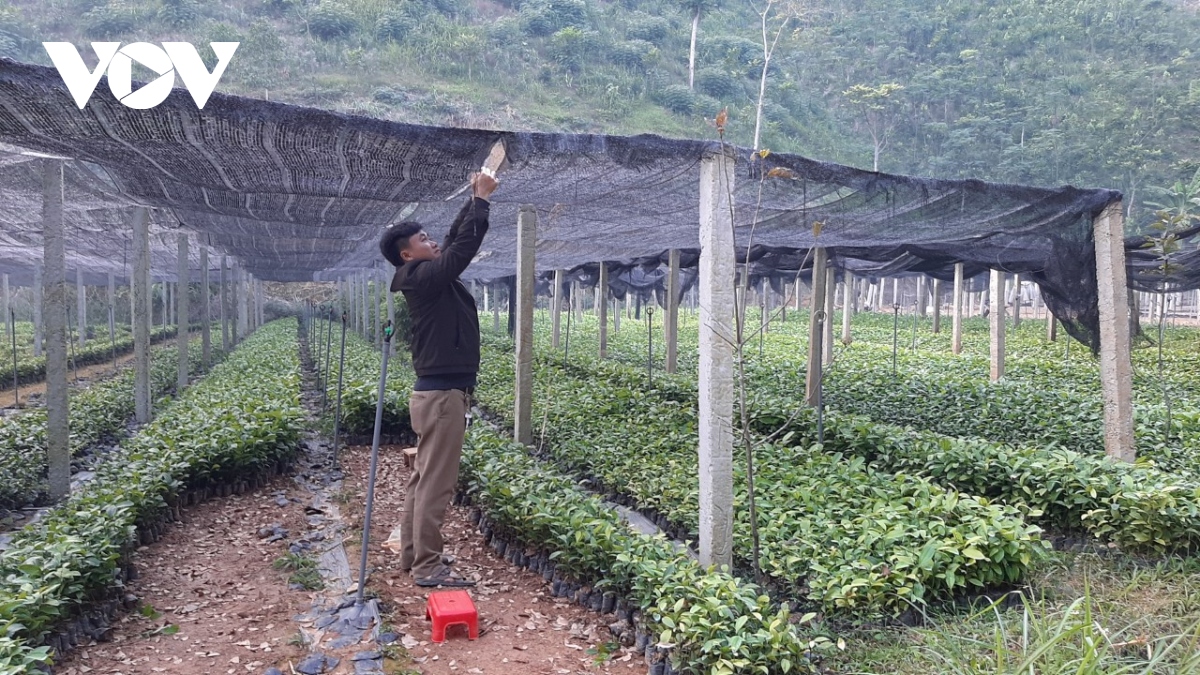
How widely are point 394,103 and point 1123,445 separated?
5550 cm

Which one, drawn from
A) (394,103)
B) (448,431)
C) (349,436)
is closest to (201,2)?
(394,103)

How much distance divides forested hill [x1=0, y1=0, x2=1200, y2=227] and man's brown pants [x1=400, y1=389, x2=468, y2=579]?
48541 mm

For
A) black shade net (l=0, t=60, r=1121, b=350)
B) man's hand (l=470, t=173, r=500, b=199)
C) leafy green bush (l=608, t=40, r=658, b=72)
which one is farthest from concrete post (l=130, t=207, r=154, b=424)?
leafy green bush (l=608, t=40, r=658, b=72)

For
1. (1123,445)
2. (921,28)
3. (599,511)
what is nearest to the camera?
(599,511)

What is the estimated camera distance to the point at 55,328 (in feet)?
20.4

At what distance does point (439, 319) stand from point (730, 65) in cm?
6530

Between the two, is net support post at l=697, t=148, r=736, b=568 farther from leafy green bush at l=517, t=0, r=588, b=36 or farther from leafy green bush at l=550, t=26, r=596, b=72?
leafy green bush at l=517, t=0, r=588, b=36

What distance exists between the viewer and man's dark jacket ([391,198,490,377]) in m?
4.77

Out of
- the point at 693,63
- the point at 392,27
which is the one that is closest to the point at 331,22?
the point at 392,27

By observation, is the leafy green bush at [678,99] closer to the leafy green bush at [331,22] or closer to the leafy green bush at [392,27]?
the leafy green bush at [392,27]

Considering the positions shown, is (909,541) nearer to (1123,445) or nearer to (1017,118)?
(1123,445)

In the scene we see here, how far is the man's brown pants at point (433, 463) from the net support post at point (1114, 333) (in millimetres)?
5025

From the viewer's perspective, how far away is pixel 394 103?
56.3 metres

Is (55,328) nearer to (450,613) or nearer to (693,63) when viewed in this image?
(450,613)
